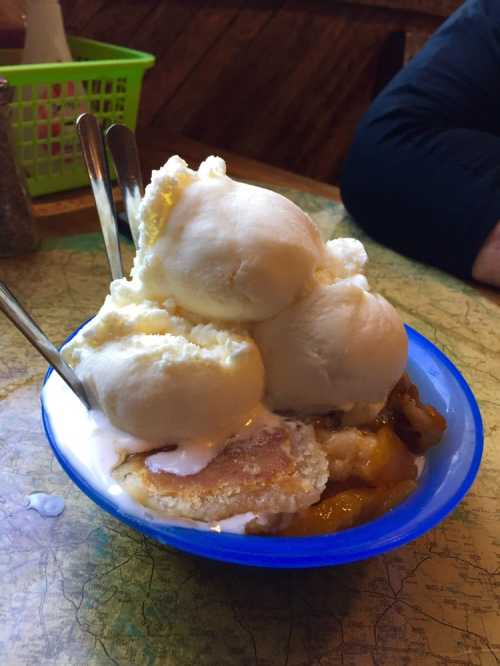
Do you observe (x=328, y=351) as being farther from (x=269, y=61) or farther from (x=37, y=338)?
(x=269, y=61)

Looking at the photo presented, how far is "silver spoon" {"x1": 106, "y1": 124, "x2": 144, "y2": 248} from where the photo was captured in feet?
2.62

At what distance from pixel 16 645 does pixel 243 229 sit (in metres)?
0.44

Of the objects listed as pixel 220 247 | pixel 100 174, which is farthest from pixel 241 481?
pixel 100 174

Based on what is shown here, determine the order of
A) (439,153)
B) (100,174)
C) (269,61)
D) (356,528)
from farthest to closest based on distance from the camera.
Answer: (269,61), (439,153), (100,174), (356,528)

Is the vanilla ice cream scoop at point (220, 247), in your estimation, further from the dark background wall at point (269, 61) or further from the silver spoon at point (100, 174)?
the dark background wall at point (269, 61)

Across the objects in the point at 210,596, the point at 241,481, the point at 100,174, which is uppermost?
the point at 100,174

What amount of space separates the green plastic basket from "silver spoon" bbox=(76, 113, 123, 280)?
1.72ft

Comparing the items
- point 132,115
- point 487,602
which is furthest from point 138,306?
point 132,115

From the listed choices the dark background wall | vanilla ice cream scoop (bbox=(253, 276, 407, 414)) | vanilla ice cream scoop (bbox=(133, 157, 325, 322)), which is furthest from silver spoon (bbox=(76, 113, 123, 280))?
the dark background wall

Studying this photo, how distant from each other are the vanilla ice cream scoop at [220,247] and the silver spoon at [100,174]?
196 millimetres

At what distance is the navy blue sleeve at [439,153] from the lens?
123 centimetres

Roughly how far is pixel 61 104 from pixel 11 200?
35 centimetres

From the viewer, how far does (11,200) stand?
3.56 ft

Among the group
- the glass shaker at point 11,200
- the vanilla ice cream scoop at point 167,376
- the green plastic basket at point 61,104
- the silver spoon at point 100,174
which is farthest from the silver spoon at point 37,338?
the green plastic basket at point 61,104
